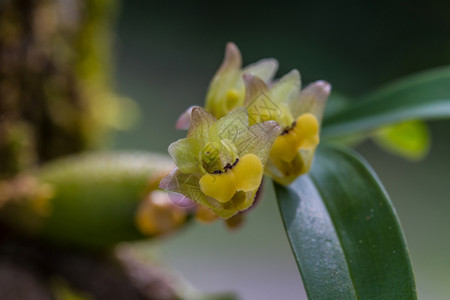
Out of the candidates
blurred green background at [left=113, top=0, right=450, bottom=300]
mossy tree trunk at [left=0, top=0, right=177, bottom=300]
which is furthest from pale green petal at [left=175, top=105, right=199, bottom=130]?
blurred green background at [left=113, top=0, right=450, bottom=300]

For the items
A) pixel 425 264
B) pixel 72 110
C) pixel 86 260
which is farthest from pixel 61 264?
pixel 425 264

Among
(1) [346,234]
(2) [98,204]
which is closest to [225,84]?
(1) [346,234]

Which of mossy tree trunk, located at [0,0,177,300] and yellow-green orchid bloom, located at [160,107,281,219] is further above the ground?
mossy tree trunk, located at [0,0,177,300]

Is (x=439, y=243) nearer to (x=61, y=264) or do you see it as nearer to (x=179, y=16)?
(x=61, y=264)

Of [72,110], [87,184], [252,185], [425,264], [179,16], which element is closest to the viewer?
[252,185]

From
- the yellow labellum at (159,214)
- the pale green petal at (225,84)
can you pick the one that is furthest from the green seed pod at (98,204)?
the pale green petal at (225,84)

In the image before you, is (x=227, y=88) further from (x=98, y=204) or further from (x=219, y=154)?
(x=98, y=204)

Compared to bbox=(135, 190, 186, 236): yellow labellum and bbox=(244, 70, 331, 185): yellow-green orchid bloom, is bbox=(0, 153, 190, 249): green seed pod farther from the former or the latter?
bbox=(244, 70, 331, 185): yellow-green orchid bloom
